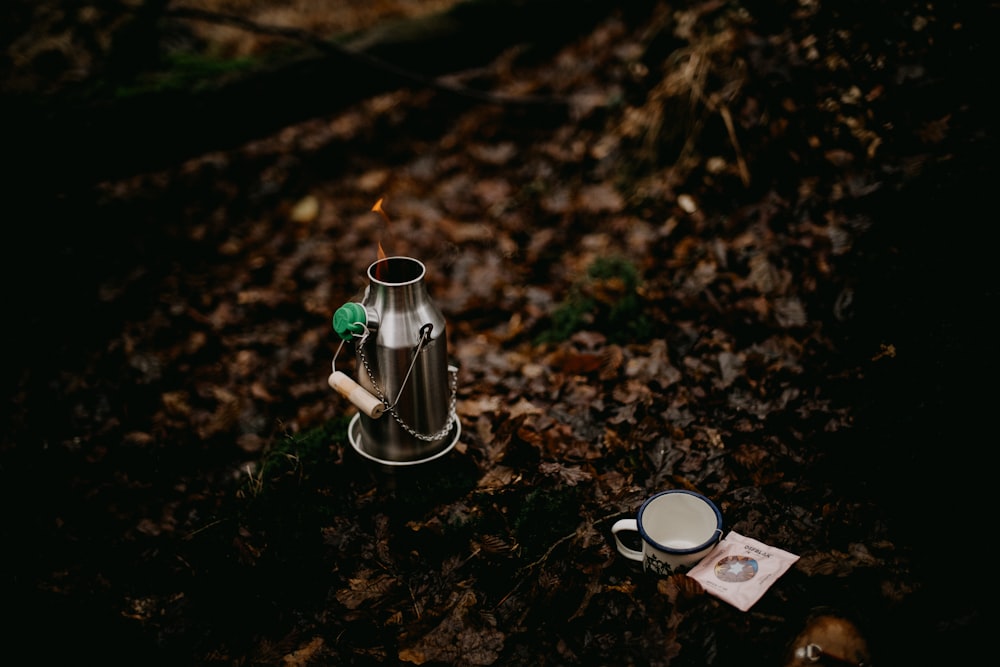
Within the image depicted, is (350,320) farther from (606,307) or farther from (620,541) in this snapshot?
(606,307)

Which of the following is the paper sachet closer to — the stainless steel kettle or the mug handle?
the mug handle

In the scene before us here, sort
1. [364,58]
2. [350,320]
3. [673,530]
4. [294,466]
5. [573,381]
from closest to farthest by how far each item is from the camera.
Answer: [350,320]
[673,530]
[294,466]
[573,381]
[364,58]

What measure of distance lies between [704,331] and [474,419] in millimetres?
1434

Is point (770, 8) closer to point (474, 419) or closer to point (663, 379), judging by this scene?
point (663, 379)

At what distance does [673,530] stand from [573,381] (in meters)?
1.11

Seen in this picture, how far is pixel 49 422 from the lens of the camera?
3.57 m

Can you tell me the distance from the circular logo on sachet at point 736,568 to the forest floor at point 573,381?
0.42 ft

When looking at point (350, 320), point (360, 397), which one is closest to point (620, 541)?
point (360, 397)

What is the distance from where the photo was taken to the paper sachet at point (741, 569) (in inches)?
93.7

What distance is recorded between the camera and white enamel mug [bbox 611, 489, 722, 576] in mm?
2490

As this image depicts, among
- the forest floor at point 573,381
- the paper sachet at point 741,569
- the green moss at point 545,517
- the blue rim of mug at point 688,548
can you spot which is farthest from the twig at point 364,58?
Answer: the paper sachet at point 741,569

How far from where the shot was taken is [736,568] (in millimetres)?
2479

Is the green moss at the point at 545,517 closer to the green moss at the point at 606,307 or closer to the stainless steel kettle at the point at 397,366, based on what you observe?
the stainless steel kettle at the point at 397,366

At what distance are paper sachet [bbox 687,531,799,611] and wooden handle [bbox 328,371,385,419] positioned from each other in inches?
55.2
